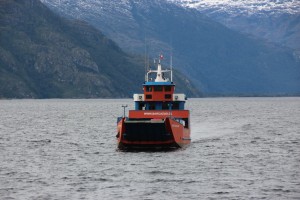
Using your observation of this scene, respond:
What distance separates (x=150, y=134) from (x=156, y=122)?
2.19m

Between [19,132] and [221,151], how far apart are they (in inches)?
1961

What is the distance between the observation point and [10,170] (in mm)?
68562

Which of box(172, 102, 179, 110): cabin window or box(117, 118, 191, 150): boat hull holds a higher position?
box(172, 102, 179, 110): cabin window

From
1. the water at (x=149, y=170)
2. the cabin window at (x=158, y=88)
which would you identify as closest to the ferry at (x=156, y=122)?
the cabin window at (x=158, y=88)

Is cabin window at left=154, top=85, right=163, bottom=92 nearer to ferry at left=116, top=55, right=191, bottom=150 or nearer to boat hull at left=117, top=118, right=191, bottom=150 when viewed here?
ferry at left=116, top=55, right=191, bottom=150

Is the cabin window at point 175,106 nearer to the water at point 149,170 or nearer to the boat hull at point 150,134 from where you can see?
the water at point 149,170

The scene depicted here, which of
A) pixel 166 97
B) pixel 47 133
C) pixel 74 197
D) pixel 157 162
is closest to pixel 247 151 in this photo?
pixel 166 97

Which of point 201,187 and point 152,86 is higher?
point 152,86

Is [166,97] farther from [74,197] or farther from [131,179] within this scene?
[74,197]

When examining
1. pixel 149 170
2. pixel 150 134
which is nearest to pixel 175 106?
pixel 150 134

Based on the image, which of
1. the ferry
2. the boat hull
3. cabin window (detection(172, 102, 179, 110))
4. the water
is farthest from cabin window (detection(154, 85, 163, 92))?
the boat hull

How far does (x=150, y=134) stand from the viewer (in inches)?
3098

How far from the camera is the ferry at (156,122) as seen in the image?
255 feet

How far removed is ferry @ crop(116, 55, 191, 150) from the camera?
255ft
